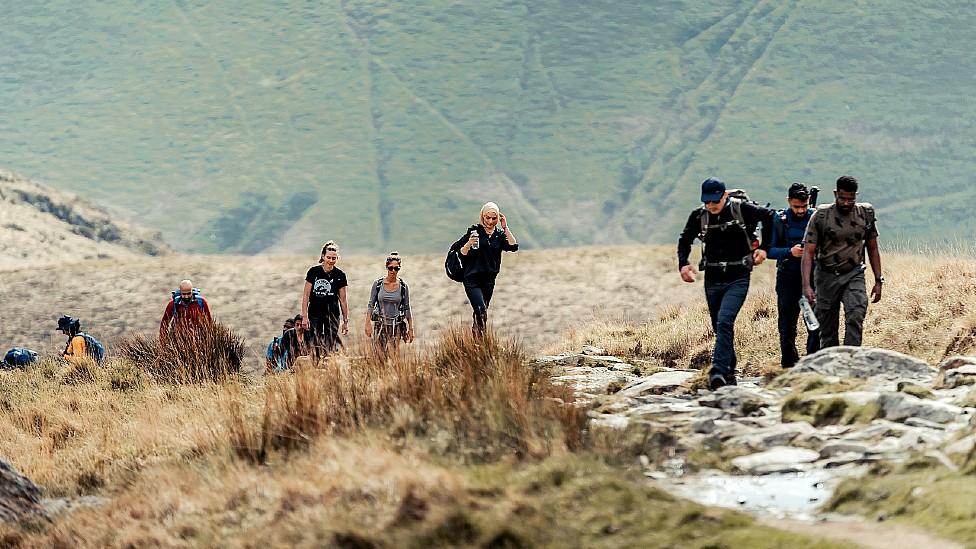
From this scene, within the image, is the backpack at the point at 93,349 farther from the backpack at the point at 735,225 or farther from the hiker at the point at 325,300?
the backpack at the point at 735,225

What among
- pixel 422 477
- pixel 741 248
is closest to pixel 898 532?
pixel 422 477

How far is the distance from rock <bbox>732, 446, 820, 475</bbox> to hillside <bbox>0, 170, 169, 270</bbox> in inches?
1892

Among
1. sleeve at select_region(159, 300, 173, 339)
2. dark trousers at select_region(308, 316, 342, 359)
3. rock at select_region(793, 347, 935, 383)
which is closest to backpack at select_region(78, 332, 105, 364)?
sleeve at select_region(159, 300, 173, 339)

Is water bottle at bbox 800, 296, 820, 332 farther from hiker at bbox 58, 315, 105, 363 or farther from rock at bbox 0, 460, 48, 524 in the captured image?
hiker at bbox 58, 315, 105, 363

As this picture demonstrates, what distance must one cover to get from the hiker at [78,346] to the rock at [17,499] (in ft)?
28.9

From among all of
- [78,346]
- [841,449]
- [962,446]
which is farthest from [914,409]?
[78,346]

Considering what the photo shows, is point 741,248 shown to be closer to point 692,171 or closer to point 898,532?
point 898,532

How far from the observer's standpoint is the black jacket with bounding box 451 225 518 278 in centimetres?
1259

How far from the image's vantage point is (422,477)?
6949mm

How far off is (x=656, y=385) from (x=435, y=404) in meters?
2.69

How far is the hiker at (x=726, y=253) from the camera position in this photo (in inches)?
396

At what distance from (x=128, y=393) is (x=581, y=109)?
152m

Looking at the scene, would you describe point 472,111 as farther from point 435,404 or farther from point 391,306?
point 435,404

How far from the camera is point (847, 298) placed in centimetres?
1088
